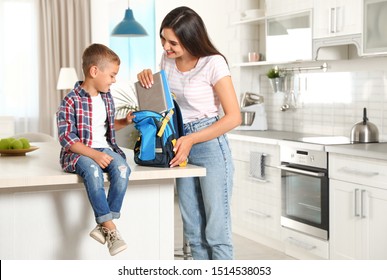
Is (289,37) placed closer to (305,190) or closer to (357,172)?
(305,190)

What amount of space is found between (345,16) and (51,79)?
153 inches

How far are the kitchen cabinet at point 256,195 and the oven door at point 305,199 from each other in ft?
0.42

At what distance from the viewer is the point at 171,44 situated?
9.34 feet

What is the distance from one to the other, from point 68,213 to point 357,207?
2102 millimetres

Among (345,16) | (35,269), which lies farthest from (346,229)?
(35,269)

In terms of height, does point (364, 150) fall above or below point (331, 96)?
below

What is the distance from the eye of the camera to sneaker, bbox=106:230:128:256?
8.44 ft

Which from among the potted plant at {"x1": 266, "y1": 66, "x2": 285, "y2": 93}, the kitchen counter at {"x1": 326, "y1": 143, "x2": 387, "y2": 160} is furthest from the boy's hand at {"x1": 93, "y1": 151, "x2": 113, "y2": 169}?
the potted plant at {"x1": 266, "y1": 66, "x2": 285, "y2": 93}

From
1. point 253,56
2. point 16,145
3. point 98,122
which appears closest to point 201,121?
point 98,122

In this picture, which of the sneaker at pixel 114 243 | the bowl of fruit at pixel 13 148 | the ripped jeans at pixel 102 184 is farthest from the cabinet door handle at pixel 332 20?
the sneaker at pixel 114 243

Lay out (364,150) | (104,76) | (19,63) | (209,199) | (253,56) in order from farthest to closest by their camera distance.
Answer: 1. (19,63)
2. (253,56)
3. (364,150)
4. (209,199)
5. (104,76)

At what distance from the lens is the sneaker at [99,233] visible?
263 cm

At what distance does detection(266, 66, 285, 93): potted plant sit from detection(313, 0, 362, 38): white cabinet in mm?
801

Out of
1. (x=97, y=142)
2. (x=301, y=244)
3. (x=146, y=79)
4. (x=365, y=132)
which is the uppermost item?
(x=146, y=79)
